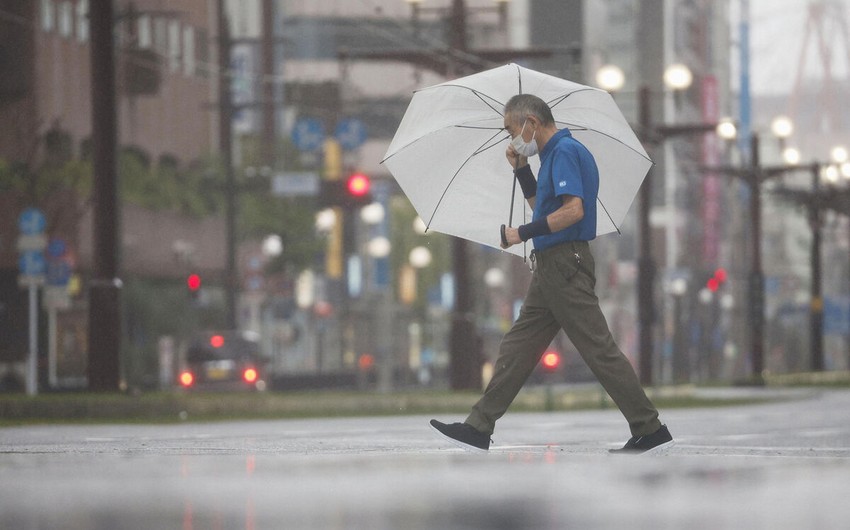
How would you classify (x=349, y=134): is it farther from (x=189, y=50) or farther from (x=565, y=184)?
(x=565, y=184)

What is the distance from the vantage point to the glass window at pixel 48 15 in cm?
5478

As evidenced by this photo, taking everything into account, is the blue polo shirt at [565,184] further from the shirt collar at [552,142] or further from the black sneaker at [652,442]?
the black sneaker at [652,442]

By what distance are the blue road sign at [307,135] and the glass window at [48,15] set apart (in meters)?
7.72

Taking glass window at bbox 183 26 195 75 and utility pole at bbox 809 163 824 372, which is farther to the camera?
glass window at bbox 183 26 195 75

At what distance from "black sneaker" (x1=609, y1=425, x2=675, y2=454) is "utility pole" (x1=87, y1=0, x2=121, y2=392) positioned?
1310cm

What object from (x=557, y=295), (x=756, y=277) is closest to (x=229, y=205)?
(x=756, y=277)

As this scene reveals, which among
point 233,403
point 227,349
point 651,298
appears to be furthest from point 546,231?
point 227,349

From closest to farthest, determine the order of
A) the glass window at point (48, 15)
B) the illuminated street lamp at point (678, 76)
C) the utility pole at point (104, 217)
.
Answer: the utility pole at point (104, 217)
the illuminated street lamp at point (678, 76)
the glass window at point (48, 15)

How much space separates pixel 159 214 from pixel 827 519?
178 ft

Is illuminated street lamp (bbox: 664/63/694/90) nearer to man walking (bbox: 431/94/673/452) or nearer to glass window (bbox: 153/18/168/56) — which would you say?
glass window (bbox: 153/18/168/56)

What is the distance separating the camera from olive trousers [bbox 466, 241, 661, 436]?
34.9 feet

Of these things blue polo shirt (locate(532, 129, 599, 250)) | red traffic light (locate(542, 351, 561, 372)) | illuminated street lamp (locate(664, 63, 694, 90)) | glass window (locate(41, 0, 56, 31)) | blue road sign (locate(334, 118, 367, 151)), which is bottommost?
red traffic light (locate(542, 351, 561, 372))

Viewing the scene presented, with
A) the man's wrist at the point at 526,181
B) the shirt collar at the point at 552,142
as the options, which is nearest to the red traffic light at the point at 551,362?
the man's wrist at the point at 526,181

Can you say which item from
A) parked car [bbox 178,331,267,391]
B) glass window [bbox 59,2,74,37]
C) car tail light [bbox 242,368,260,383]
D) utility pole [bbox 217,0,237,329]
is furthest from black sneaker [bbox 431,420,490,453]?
glass window [bbox 59,2,74,37]
